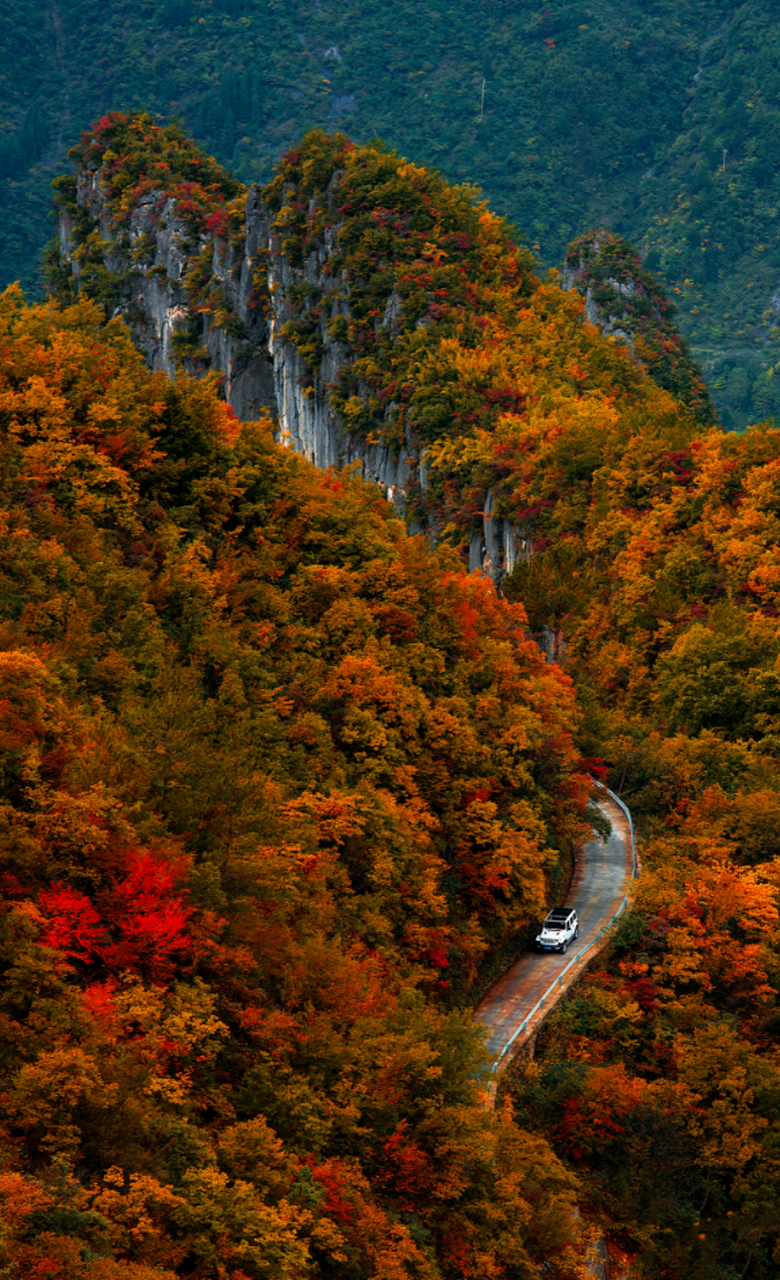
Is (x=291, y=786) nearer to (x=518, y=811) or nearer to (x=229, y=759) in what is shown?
(x=229, y=759)

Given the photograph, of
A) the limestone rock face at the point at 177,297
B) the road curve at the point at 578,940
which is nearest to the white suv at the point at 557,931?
the road curve at the point at 578,940

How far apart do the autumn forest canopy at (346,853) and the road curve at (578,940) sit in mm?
643

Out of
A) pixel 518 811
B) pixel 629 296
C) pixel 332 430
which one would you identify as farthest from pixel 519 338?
pixel 518 811

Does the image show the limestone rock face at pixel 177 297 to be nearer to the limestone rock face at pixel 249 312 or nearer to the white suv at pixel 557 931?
the limestone rock face at pixel 249 312

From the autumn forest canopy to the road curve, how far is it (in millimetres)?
643

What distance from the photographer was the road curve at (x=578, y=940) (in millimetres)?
35312

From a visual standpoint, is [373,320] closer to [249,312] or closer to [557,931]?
[249,312]

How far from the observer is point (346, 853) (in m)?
33.0

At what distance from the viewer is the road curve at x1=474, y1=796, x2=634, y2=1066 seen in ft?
116

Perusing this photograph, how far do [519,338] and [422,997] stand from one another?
201 ft

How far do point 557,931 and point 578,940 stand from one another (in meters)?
1.01

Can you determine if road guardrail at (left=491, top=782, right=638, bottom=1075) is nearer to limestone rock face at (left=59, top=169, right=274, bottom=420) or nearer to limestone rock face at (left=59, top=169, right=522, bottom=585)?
limestone rock face at (left=59, top=169, right=522, bottom=585)

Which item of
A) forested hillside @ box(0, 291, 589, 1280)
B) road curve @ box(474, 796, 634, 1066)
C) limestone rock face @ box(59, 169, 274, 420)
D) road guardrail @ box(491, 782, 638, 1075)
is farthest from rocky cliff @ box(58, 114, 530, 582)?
forested hillside @ box(0, 291, 589, 1280)

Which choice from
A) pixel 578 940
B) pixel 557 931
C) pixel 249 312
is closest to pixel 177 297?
pixel 249 312
